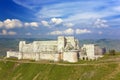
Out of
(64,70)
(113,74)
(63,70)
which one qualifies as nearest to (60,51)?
(63,70)

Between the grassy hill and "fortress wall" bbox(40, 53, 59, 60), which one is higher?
"fortress wall" bbox(40, 53, 59, 60)

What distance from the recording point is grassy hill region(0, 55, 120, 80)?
400 ft

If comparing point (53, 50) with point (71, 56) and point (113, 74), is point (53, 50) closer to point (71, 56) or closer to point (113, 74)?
point (71, 56)

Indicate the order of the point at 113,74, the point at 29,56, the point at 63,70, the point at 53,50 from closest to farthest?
1. the point at 113,74
2. the point at 63,70
3. the point at 53,50
4. the point at 29,56

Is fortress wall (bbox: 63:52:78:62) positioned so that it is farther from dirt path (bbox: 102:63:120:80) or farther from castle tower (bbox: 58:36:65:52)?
dirt path (bbox: 102:63:120:80)

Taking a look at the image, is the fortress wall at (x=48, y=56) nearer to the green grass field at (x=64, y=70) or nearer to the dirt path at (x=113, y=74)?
the green grass field at (x=64, y=70)

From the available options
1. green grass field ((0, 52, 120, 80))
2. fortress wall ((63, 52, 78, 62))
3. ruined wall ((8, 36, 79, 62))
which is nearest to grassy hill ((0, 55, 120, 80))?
green grass field ((0, 52, 120, 80))

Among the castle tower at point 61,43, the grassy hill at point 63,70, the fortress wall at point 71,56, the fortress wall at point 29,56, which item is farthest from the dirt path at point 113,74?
the fortress wall at point 29,56

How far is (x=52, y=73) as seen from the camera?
141m

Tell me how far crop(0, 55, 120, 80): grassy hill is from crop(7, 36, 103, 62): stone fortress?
18.7 feet

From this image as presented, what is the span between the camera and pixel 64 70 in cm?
13800

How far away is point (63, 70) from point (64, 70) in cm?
72

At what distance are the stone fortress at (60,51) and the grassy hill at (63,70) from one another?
571 centimetres

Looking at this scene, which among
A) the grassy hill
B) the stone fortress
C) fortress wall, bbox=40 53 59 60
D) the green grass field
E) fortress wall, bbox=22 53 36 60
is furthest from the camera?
fortress wall, bbox=22 53 36 60
